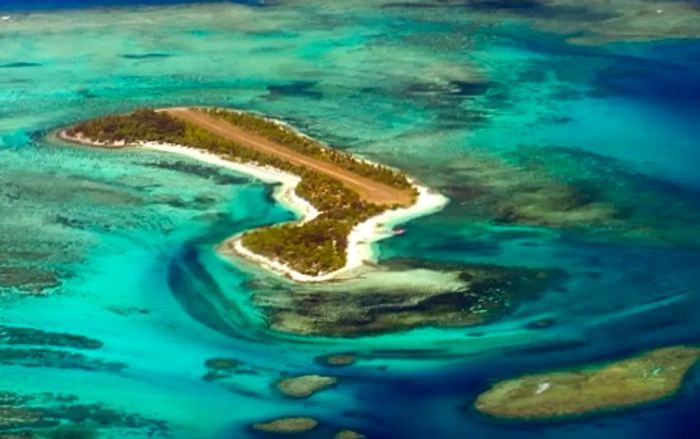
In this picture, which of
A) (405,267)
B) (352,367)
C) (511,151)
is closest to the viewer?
(352,367)

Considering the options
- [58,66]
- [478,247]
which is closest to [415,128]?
[478,247]

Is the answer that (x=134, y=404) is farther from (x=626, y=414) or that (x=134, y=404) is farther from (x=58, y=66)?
(x=58, y=66)

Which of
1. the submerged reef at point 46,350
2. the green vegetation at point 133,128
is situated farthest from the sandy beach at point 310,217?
the submerged reef at point 46,350

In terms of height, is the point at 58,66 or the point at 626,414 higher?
the point at 58,66

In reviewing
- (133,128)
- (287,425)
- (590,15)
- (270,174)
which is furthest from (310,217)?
(590,15)

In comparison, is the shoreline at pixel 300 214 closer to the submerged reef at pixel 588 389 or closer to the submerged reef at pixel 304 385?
the submerged reef at pixel 304 385

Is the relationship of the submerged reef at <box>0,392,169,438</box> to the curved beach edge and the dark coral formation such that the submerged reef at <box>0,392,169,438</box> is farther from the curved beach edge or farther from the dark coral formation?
the curved beach edge

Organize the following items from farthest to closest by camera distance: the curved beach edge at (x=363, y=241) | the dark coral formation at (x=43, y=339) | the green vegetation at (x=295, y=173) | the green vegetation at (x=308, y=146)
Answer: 1. the green vegetation at (x=308, y=146)
2. the green vegetation at (x=295, y=173)
3. the curved beach edge at (x=363, y=241)
4. the dark coral formation at (x=43, y=339)
